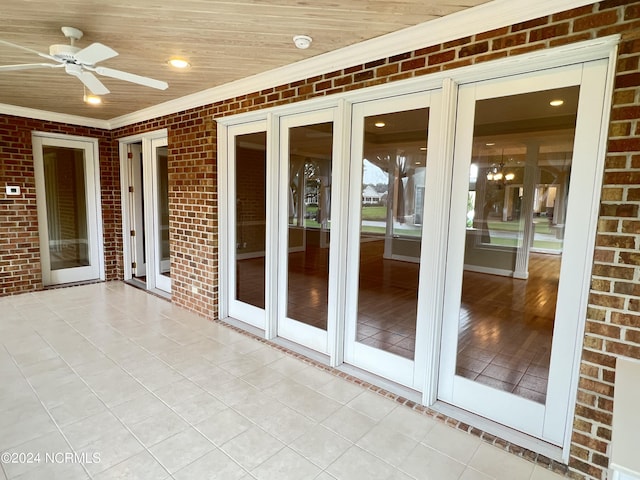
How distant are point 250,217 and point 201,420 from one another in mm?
2469

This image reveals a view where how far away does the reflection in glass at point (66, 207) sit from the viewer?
17.9 feet

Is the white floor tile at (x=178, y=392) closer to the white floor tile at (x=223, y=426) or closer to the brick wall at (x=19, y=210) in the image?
the white floor tile at (x=223, y=426)

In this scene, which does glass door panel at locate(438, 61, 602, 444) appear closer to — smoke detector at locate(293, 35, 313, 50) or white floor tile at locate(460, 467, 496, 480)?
white floor tile at locate(460, 467, 496, 480)

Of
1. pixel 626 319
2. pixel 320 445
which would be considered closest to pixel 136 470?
pixel 320 445

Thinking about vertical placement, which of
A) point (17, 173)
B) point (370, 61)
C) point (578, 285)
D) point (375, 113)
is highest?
point (370, 61)

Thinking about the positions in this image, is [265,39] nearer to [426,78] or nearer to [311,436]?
[426,78]

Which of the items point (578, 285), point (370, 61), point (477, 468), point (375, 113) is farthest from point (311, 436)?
point (370, 61)

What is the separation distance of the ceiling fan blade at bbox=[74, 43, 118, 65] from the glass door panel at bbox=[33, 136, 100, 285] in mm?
3933

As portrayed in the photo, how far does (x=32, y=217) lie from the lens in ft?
16.9

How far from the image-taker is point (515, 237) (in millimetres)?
6805

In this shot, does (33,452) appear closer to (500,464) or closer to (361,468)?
(361,468)

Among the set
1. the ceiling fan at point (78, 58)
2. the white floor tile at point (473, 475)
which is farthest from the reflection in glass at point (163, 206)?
the white floor tile at point (473, 475)

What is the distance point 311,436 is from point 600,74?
2650 millimetres

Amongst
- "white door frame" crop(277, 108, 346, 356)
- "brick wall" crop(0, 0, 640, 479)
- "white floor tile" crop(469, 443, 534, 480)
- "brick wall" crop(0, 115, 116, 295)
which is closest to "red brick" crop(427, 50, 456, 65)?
"brick wall" crop(0, 0, 640, 479)
